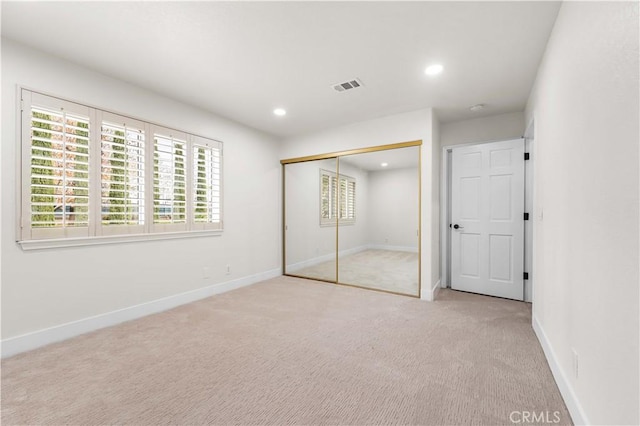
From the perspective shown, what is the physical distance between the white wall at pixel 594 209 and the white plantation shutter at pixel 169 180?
3718 millimetres

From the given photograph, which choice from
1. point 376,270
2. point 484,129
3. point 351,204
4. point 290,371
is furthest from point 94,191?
point 484,129

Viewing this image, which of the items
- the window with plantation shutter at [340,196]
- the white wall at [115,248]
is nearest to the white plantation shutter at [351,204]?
the window with plantation shutter at [340,196]

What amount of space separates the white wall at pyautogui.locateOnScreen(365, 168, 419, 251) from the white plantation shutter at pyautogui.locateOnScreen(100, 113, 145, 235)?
10.2 feet

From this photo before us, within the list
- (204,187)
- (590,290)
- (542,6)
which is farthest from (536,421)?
(204,187)

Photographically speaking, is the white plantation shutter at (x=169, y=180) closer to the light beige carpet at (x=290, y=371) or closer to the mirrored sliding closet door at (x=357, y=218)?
the light beige carpet at (x=290, y=371)

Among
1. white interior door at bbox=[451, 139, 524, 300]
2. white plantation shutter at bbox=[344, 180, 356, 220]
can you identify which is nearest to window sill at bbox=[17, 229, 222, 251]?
white plantation shutter at bbox=[344, 180, 356, 220]

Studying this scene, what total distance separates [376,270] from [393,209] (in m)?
1.05

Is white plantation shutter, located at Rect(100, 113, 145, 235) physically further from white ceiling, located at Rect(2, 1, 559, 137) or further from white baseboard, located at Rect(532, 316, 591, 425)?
white baseboard, located at Rect(532, 316, 591, 425)

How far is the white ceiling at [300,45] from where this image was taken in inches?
75.3

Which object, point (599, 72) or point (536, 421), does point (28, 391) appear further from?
point (599, 72)

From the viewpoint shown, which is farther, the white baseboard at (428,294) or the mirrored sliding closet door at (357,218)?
the mirrored sliding closet door at (357,218)

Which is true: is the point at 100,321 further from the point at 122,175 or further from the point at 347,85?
the point at 347,85

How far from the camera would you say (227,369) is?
204 cm

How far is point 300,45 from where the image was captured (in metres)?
2.29
